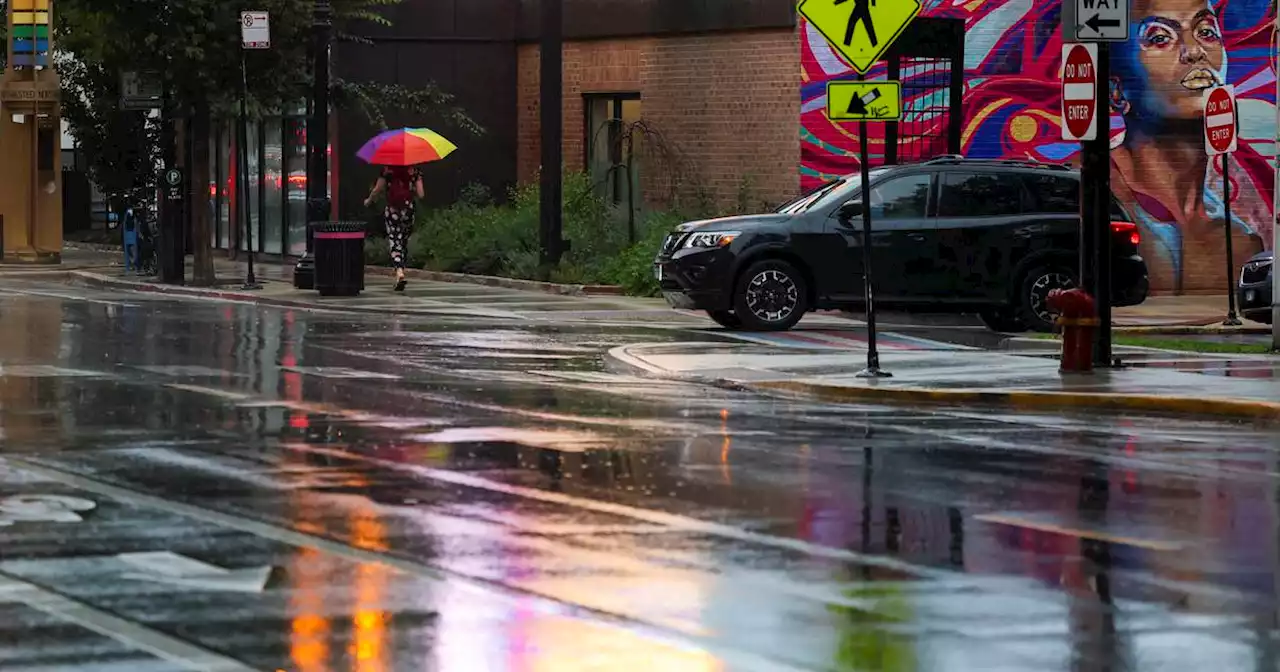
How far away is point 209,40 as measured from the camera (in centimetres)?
3142

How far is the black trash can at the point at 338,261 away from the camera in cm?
2917

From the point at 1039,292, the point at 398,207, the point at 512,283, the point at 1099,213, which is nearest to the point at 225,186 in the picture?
the point at 512,283

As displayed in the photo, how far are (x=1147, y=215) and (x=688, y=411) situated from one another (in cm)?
1616

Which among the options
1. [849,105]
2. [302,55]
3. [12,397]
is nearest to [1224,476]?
[849,105]

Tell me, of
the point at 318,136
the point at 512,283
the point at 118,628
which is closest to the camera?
the point at 118,628

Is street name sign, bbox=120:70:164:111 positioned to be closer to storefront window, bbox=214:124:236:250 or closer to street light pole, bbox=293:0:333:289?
street light pole, bbox=293:0:333:289

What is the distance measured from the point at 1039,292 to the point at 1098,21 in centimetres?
615

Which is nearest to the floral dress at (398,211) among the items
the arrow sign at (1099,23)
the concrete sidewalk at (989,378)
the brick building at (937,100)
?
the brick building at (937,100)

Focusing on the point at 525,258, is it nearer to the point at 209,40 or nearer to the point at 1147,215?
the point at 209,40

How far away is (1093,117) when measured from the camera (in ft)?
59.5

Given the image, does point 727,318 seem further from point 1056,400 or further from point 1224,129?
point 1056,400

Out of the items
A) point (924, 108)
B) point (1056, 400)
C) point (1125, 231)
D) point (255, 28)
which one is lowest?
point (1056, 400)

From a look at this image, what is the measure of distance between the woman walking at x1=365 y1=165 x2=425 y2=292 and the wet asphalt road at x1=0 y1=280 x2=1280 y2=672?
12.5m

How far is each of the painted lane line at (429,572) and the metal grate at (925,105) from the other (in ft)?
64.3
